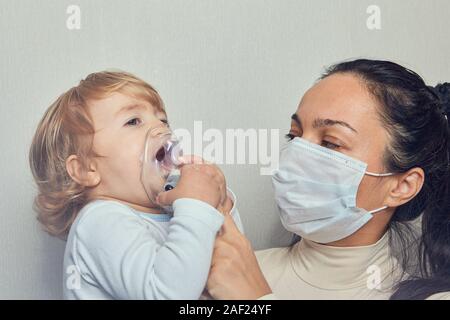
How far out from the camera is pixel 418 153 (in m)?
1.17

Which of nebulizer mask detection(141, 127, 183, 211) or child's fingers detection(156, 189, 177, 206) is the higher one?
nebulizer mask detection(141, 127, 183, 211)

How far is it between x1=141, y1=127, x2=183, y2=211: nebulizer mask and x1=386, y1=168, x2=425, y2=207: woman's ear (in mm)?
389

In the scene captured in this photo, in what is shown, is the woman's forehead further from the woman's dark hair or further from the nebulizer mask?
the nebulizer mask

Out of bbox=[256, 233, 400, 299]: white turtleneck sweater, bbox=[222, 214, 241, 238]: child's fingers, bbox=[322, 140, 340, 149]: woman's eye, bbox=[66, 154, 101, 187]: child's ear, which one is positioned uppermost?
bbox=[322, 140, 340, 149]: woman's eye

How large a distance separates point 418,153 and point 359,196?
0.14 meters

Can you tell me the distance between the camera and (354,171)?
113 cm

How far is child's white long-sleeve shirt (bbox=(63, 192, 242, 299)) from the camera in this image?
989 millimetres

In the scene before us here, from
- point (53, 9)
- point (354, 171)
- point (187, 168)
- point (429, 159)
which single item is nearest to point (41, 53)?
point (53, 9)

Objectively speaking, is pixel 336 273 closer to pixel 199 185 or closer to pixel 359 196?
pixel 359 196

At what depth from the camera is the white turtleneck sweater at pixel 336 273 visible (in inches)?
46.6

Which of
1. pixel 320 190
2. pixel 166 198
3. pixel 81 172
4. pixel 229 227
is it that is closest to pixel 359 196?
pixel 320 190

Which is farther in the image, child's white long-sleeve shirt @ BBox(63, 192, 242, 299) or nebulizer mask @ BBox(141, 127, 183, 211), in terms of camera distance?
nebulizer mask @ BBox(141, 127, 183, 211)

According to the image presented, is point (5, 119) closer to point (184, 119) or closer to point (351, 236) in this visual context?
point (184, 119)

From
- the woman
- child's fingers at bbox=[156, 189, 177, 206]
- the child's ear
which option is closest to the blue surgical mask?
the woman
